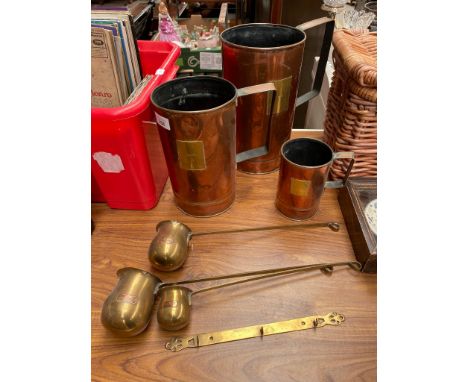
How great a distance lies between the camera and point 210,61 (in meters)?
1.30

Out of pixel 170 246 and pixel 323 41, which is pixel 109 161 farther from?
pixel 323 41

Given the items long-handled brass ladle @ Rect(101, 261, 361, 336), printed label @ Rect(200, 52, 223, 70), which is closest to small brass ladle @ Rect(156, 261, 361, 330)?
long-handled brass ladle @ Rect(101, 261, 361, 336)

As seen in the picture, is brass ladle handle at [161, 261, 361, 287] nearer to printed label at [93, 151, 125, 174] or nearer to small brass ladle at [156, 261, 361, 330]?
small brass ladle at [156, 261, 361, 330]

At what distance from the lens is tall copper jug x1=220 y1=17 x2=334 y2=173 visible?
572mm

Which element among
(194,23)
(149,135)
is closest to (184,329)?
(149,135)

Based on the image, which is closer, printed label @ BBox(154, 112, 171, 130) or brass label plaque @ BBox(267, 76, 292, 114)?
printed label @ BBox(154, 112, 171, 130)

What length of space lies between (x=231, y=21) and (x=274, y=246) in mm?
1341

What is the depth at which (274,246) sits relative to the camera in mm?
588

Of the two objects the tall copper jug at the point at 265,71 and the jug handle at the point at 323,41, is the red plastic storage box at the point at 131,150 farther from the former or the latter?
the jug handle at the point at 323,41

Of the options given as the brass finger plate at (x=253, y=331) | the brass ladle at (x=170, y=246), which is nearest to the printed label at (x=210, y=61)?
the brass ladle at (x=170, y=246)

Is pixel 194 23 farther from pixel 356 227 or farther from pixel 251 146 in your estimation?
pixel 356 227

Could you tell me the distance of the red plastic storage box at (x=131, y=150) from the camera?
1.66ft

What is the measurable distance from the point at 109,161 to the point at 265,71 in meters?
0.32

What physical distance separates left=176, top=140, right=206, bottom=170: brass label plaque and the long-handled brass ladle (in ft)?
0.61
